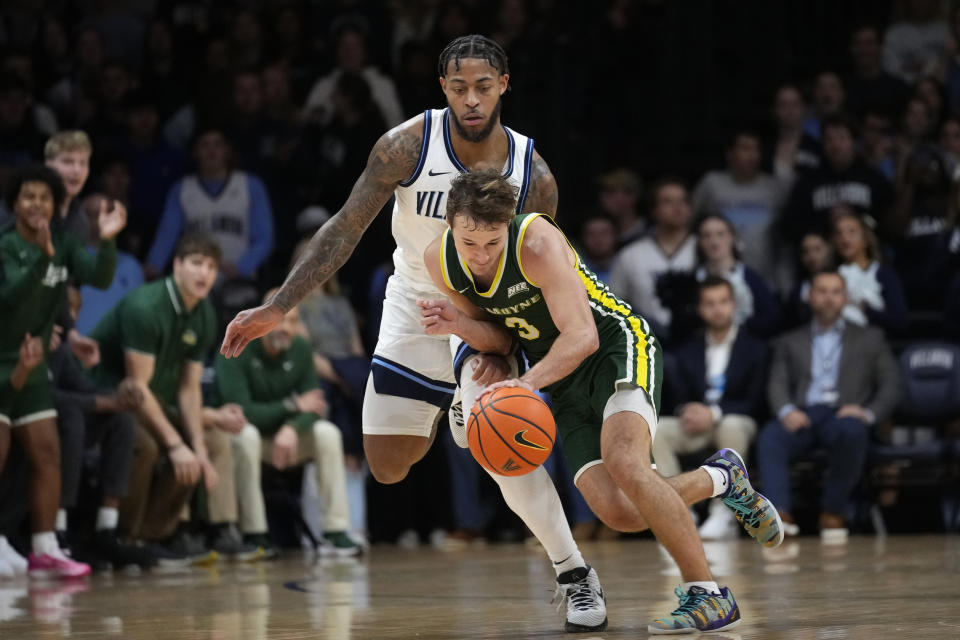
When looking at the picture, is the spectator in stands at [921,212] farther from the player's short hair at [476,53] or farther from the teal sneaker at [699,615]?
the teal sneaker at [699,615]

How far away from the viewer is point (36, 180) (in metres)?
6.95

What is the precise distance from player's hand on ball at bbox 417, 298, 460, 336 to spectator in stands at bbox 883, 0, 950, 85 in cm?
761

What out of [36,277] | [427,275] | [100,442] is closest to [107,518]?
[100,442]

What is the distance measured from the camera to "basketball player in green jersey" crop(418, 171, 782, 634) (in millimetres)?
4246

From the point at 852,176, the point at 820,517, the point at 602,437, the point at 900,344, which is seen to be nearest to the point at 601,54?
the point at 852,176

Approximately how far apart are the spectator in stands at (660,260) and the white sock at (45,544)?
13.4ft

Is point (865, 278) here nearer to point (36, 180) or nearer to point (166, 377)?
point (166, 377)

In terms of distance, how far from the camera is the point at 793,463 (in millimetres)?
8945

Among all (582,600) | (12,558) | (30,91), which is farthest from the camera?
(30,91)

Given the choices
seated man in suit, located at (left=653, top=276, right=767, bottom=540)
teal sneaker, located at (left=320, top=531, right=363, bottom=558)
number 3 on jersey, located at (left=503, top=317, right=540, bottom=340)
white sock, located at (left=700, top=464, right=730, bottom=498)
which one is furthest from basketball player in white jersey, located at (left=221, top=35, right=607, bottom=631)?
seated man in suit, located at (left=653, top=276, right=767, bottom=540)

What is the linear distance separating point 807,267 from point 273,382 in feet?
11.9

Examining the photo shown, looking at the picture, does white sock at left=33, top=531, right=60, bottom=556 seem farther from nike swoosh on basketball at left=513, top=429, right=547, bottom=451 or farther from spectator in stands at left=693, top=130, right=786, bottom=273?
spectator in stands at left=693, top=130, right=786, bottom=273

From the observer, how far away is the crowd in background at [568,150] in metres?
9.24

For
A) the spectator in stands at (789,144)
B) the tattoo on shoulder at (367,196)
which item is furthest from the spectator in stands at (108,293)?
the spectator in stands at (789,144)
